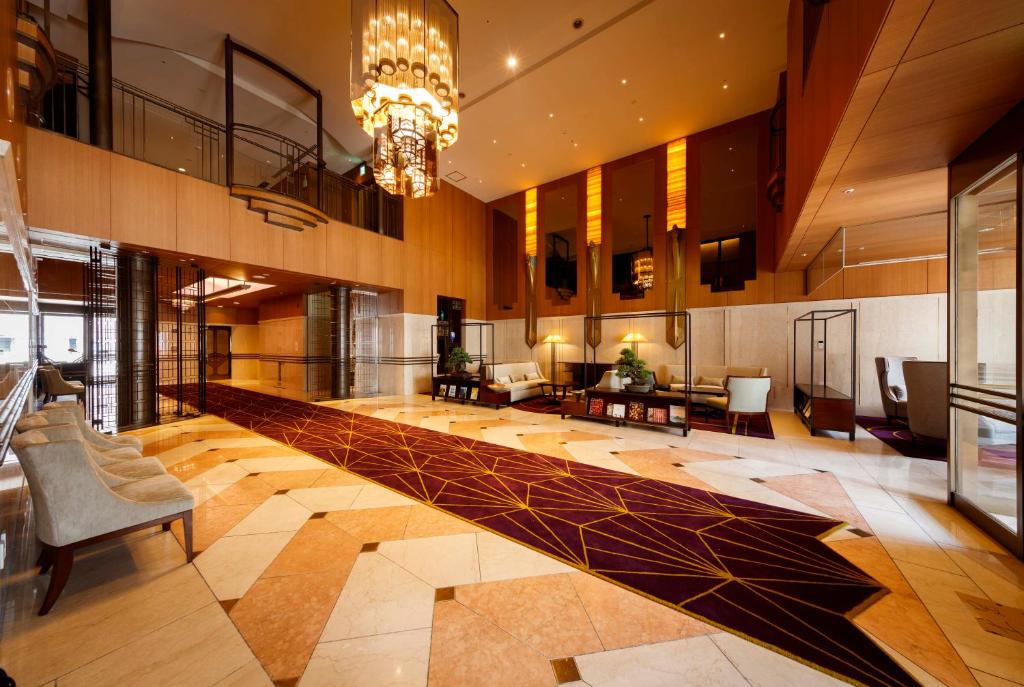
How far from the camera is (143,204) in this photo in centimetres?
573

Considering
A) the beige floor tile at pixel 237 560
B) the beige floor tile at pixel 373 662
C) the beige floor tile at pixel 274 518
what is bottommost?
the beige floor tile at pixel 274 518

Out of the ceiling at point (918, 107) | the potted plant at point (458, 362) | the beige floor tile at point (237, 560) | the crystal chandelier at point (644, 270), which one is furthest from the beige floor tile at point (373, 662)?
the crystal chandelier at point (644, 270)

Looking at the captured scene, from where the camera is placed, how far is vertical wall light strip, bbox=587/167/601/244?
33.7ft

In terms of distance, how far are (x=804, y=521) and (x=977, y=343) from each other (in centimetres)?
208

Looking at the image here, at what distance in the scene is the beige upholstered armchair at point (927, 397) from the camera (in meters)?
4.55

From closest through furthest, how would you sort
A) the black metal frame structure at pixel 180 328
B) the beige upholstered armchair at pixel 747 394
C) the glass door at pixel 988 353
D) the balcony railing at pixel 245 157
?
the glass door at pixel 988 353
the beige upholstered armchair at pixel 747 394
the black metal frame structure at pixel 180 328
the balcony railing at pixel 245 157

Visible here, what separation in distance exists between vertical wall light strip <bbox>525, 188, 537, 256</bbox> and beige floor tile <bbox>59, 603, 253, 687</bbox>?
10.9 metres

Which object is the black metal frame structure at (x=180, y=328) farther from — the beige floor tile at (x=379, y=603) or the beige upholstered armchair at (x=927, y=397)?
the beige upholstered armchair at (x=927, y=397)

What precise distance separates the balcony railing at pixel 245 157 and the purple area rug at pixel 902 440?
11.1m

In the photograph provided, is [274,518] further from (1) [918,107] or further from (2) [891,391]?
(2) [891,391]

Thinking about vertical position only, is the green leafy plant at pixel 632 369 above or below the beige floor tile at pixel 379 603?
above

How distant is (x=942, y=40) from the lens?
1842 millimetres

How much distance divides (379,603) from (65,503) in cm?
182

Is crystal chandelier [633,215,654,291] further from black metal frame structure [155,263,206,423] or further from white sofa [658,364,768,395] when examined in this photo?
black metal frame structure [155,263,206,423]
